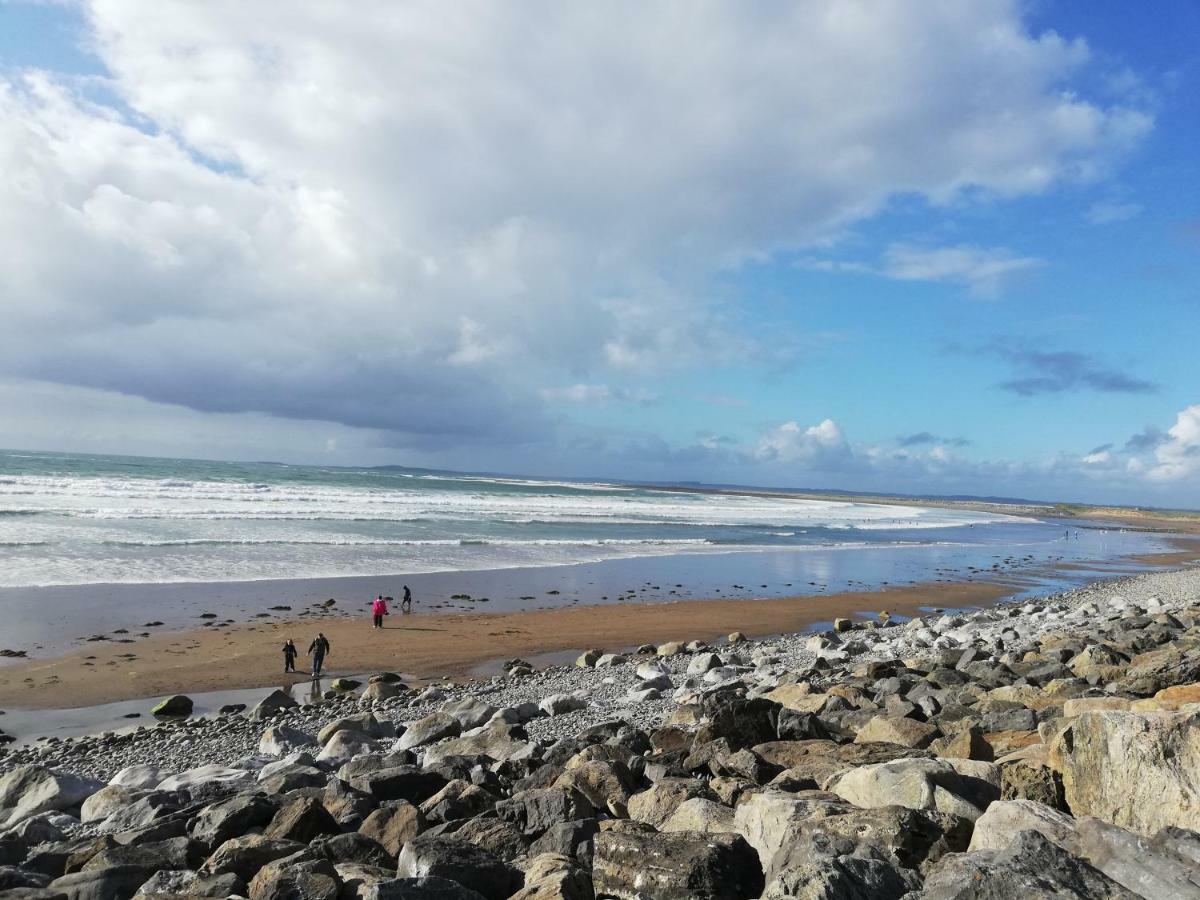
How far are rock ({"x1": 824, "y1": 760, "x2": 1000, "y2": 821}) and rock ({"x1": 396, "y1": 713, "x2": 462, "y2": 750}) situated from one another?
5.71 metres

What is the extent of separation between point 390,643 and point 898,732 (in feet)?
38.3

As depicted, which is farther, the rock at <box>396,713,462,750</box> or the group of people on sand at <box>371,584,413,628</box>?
the group of people on sand at <box>371,584,413,628</box>

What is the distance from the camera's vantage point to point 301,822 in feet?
17.8

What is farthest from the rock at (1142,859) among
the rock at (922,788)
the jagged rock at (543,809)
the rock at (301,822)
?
the rock at (301,822)

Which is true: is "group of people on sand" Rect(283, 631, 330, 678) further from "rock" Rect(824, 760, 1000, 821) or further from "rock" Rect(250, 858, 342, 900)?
"rock" Rect(824, 760, 1000, 821)

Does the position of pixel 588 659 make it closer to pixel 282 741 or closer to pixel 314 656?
pixel 314 656

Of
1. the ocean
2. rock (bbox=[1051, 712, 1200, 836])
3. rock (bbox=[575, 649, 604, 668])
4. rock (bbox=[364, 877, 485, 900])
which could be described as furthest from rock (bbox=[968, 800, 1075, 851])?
the ocean

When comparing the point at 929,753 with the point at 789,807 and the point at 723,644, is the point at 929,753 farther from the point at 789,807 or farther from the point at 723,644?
the point at 723,644

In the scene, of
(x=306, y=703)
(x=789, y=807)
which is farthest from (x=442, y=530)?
(x=789, y=807)

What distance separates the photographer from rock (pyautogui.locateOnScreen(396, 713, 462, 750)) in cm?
912

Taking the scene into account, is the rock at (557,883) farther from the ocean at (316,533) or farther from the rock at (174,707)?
the ocean at (316,533)

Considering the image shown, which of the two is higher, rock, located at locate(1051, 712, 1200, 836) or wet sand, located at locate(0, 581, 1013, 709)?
rock, located at locate(1051, 712, 1200, 836)

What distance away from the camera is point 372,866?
15.5 ft

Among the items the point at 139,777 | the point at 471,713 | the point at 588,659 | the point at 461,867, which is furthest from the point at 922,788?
the point at 588,659
